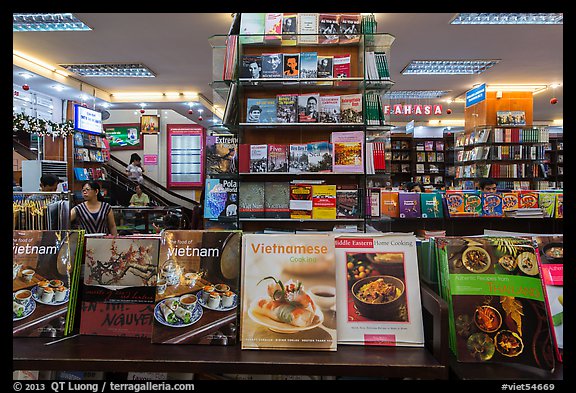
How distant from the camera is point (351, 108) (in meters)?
3.68

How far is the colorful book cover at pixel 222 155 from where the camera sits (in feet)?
12.2

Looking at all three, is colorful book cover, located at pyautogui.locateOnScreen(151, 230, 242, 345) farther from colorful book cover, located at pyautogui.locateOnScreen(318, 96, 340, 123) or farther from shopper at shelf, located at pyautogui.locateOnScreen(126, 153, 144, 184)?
shopper at shelf, located at pyautogui.locateOnScreen(126, 153, 144, 184)

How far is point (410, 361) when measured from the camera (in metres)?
1.18

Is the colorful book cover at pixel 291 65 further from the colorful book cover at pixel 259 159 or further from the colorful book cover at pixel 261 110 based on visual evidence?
the colorful book cover at pixel 259 159

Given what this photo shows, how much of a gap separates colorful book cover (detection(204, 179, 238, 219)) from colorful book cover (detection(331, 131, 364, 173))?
953mm

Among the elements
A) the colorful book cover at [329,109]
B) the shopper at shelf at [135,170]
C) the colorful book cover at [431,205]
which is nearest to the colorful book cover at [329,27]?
the colorful book cover at [329,109]

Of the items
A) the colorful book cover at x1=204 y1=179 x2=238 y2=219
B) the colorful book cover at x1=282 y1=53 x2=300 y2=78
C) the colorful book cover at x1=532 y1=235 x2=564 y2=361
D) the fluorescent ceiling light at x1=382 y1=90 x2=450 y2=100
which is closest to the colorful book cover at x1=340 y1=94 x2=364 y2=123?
the colorful book cover at x1=282 y1=53 x2=300 y2=78

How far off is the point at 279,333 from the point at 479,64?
8.06 m

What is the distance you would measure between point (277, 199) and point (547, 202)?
406 cm

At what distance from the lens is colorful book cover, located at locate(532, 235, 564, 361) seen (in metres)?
1.29

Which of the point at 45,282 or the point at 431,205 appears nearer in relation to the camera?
the point at 45,282

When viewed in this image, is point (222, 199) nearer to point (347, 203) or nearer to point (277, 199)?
point (277, 199)

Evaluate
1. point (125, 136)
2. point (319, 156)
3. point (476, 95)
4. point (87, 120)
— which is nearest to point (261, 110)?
point (319, 156)
